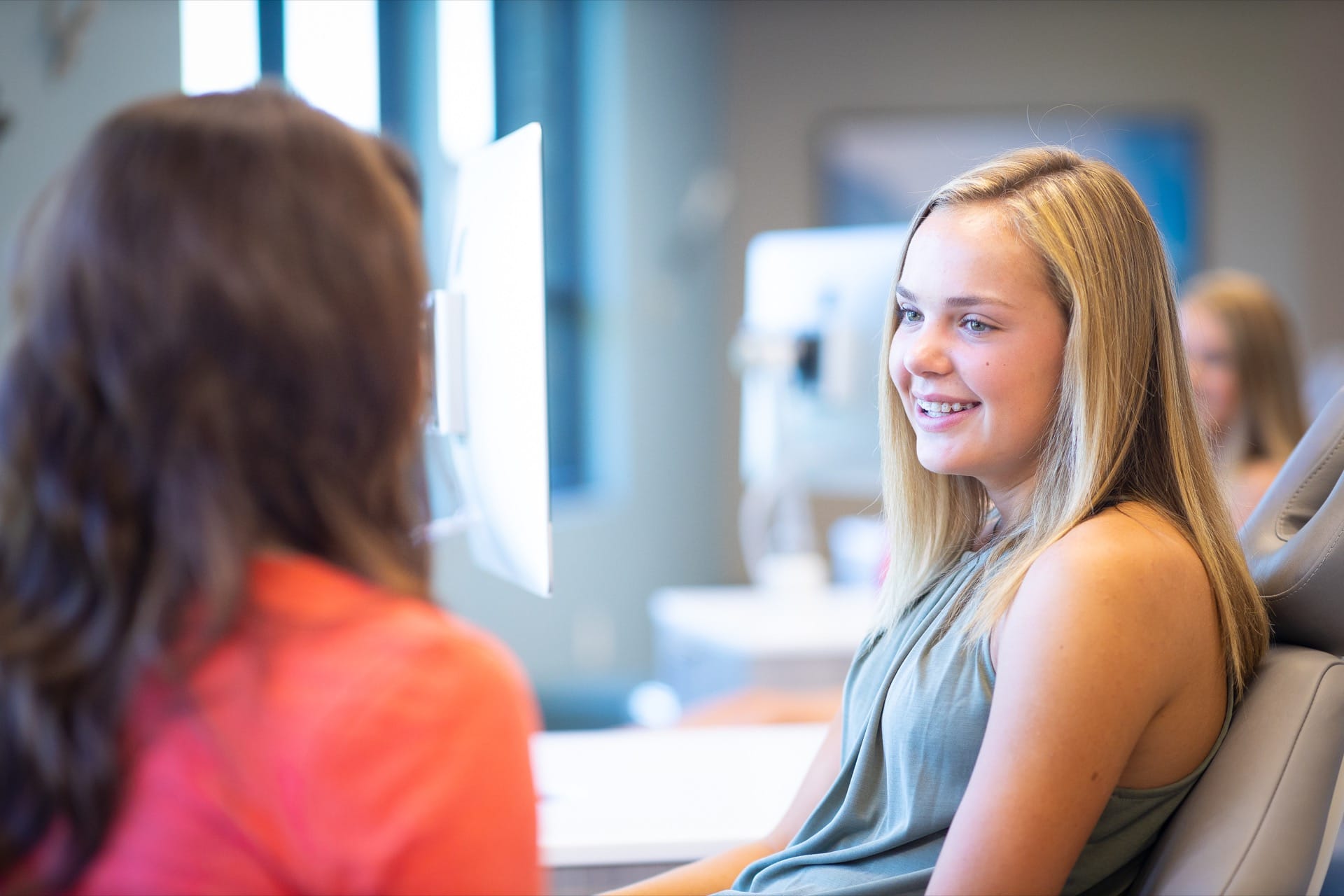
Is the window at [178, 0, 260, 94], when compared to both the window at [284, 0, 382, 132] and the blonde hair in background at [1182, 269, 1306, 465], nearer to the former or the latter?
the window at [284, 0, 382, 132]

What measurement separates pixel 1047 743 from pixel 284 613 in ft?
1.98

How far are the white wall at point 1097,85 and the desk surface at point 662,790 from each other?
338 centimetres

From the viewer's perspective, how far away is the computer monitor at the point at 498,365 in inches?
45.6

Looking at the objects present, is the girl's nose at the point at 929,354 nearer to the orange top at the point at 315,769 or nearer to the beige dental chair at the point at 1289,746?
the beige dental chair at the point at 1289,746

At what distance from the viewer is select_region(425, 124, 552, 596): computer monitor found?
1.16 metres

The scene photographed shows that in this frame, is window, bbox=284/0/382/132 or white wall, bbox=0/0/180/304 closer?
white wall, bbox=0/0/180/304

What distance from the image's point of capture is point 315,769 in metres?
0.64

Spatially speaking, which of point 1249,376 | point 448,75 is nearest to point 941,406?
point 1249,376

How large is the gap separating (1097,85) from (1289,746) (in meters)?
4.69

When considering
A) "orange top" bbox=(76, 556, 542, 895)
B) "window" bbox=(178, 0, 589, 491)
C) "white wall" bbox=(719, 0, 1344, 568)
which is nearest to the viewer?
"orange top" bbox=(76, 556, 542, 895)

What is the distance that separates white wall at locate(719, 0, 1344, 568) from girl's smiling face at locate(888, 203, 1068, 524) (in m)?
3.90

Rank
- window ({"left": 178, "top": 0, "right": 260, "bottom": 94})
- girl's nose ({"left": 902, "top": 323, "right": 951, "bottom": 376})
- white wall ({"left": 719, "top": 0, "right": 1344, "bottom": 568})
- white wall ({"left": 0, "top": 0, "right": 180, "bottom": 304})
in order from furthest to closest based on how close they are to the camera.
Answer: white wall ({"left": 719, "top": 0, "right": 1344, "bottom": 568}) → window ({"left": 178, "top": 0, "right": 260, "bottom": 94}) → white wall ({"left": 0, "top": 0, "right": 180, "bottom": 304}) → girl's nose ({"left": 902, "top": 323, "right": 951, "bottom": 376})

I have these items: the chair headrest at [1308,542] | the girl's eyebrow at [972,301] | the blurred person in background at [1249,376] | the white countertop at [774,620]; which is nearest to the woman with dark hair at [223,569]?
the girl's eyebrow at [972,301]

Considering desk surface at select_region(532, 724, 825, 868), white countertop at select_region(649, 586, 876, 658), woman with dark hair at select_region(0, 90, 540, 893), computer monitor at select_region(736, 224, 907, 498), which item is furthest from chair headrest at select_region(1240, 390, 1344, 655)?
computer monitor at select_region(736, 224, 907, 498)
